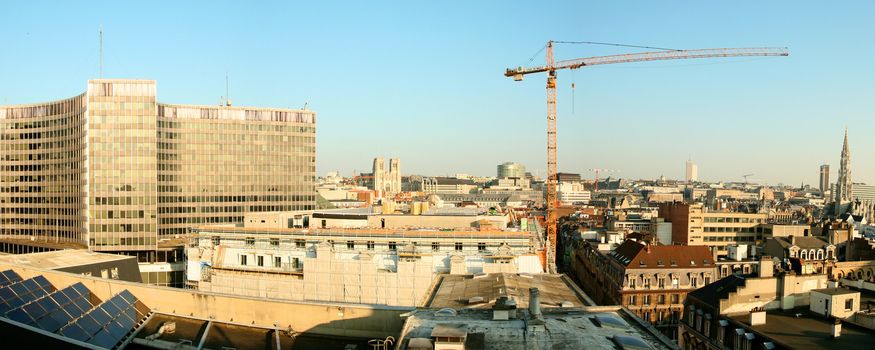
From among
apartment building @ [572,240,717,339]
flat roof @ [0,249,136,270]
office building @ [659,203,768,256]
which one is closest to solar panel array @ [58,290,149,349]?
flat roof @ [0,249,136,270]

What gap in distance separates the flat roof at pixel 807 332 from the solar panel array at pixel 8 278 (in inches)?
1905

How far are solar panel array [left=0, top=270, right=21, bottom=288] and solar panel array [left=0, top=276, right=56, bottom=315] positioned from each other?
667 mm

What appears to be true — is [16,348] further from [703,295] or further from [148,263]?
[148,263]

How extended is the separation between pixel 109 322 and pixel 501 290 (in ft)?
75.6

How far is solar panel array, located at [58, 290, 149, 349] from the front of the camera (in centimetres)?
3228

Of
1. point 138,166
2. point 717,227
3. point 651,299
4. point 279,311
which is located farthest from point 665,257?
point 138,166

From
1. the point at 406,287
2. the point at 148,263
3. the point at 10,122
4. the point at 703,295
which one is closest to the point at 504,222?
the point at 406,287

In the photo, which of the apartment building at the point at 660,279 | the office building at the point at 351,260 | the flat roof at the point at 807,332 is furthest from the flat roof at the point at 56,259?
the apartment building at the point at 660,279

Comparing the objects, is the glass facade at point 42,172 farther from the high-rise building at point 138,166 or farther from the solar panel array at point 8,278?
the solar panel array at point 8,278

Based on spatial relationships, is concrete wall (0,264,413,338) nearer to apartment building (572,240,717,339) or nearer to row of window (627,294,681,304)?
apartment building (572,240,717,339)

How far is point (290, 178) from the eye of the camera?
128000mm

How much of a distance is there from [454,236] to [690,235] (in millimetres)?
70024

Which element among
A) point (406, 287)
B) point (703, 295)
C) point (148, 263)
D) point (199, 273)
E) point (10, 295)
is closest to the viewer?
point (10, 295)

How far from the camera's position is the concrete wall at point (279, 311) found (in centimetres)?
3422
